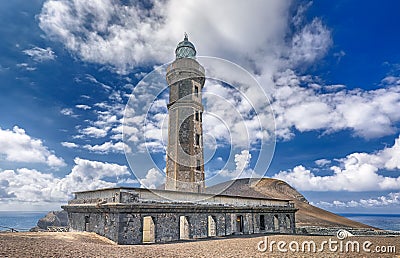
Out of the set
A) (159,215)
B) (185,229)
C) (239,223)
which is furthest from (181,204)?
(239,223)

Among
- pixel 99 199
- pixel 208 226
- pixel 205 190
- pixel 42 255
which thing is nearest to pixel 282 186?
pixel 205 190

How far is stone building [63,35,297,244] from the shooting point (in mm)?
17125

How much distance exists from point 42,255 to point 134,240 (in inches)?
308

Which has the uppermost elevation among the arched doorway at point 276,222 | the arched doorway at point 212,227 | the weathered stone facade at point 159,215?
the weathered stone facade at point 159,215

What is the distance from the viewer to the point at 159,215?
18375mm

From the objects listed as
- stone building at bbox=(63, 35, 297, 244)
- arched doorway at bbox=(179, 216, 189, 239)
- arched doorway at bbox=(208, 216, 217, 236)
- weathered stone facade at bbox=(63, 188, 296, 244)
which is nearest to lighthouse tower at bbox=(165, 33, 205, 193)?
stone building at bbox=(63, 35, 297, 244)

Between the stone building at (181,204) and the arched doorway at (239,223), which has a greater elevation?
the stone building at (181,204)

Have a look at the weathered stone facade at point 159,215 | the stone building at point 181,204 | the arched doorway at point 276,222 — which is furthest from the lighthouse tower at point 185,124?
the arched doorway at point 276,222

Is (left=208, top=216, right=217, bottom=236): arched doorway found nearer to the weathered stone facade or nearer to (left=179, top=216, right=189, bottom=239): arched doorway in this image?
the weathered stone facade

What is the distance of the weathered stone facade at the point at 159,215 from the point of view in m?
16.8

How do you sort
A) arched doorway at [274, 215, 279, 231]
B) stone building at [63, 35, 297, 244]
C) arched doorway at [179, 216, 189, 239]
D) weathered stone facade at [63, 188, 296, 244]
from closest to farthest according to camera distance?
weathered stone facade at [63, 188, 296, 244] → stone building at [63, 35, 297, 244] → arched doorway at [179, 216, 189, 239] → arched doorway at [274, 215, 279, 231]

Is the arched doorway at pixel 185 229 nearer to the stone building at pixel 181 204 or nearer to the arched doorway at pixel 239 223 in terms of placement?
the stone building at pixel 181 204

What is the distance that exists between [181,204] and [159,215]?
7.13ft

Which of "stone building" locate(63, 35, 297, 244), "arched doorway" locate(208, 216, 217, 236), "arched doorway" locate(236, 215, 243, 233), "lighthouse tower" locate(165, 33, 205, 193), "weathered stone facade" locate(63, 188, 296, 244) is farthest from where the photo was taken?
"lighthouse tower" locate(165, 33, 205, 193)
